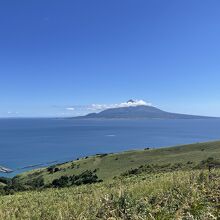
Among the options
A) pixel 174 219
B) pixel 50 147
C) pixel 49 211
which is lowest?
pixel 50 147

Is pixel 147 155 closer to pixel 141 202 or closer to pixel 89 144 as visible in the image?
pixel 141 202

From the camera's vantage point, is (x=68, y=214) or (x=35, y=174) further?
(x=35, y=174)

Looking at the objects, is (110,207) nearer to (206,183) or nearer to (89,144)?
(206,183)

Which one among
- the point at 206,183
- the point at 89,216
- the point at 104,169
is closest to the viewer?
the point at 89,216

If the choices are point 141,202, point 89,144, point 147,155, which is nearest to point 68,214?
point 141,202

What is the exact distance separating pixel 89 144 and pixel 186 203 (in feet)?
640

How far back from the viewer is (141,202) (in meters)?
5.86

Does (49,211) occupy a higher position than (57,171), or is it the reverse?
(49,211)

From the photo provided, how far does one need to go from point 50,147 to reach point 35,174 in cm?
9984

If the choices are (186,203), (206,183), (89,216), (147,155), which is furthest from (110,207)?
(147,155)

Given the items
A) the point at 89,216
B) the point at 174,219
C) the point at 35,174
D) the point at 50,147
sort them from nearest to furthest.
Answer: the point at 174,219 → the point at 89,216 → the point at 35,174 → the point at 50,147

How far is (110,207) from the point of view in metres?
5.70

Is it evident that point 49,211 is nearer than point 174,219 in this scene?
No

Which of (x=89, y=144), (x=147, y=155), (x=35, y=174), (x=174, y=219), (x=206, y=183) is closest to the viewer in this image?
(x=174, y=219)
